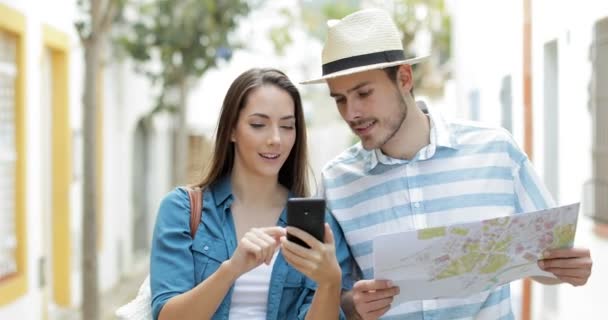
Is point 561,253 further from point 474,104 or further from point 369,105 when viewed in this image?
point 474,104

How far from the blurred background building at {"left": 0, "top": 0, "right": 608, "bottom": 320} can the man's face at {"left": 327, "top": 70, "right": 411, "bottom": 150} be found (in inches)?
25.0

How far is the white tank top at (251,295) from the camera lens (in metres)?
3.02

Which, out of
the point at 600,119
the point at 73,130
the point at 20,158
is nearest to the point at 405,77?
the point at 600,119

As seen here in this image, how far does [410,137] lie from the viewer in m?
3.39

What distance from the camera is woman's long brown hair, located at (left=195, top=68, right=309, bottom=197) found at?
322 centimetres

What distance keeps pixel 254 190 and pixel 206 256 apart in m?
0.34

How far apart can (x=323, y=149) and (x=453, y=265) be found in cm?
2159

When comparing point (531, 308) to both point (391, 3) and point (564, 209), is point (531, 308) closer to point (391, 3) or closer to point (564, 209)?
point (564, 209)

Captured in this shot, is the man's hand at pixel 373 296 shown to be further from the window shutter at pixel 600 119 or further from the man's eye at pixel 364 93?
the window shutter at pixel 600 119

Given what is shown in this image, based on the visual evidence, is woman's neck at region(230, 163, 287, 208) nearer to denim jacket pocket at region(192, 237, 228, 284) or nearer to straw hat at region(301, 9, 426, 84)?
denim jacket pocket at region(192, 237, 228, 284)

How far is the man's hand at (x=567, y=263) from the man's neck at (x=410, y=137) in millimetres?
642

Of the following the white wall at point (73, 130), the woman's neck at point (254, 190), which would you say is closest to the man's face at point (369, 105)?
the woman's neck at point (254, 190)

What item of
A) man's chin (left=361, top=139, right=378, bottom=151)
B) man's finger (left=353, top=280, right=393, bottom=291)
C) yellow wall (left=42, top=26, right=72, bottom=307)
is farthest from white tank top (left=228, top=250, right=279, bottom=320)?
yellow wall (left=42, top=26, right=72, bottom=307)

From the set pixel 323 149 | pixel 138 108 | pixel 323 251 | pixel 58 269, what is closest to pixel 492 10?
pixel 58 269
